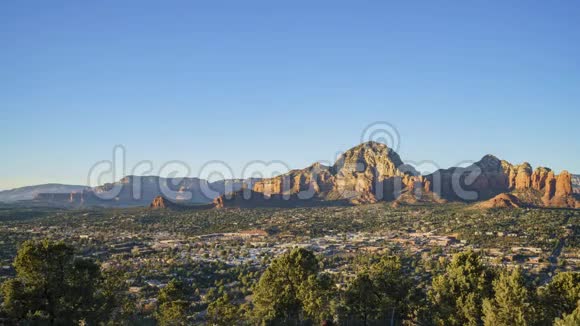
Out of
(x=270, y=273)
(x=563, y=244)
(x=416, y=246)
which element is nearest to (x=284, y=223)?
(x=416, y=246)

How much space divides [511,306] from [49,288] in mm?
26575

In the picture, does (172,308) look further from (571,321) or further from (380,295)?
(571,321)

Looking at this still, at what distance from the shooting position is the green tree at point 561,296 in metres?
27.5

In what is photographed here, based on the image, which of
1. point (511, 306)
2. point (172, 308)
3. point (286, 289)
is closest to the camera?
point (511, 306)

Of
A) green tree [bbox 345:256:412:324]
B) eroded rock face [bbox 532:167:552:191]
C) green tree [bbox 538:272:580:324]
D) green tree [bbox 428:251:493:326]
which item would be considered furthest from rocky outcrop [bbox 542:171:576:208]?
green tree [bbox 345:256:412:324]

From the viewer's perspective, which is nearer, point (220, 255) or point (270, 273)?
point (270, 273)

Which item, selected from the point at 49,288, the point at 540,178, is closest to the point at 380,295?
the point at 49,288

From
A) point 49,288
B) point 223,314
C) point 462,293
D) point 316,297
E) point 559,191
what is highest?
point 559,191

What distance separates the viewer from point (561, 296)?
28.4 meters

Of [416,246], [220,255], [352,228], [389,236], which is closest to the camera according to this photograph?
[220,255]

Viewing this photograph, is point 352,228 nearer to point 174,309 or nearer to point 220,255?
point 220,255

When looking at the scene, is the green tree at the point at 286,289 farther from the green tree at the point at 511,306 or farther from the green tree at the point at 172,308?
the green tree at the point at 511,306

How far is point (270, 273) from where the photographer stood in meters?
32.9

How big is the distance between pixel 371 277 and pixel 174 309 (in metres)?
14.5
